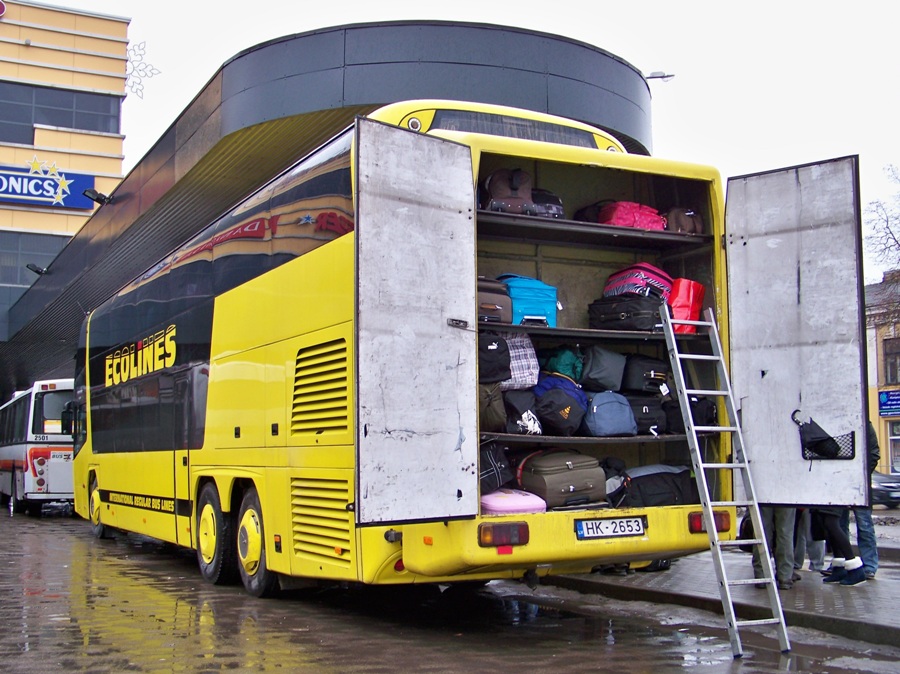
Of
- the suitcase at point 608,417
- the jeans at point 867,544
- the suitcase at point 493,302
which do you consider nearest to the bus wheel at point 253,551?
the suitcase at point 493,302

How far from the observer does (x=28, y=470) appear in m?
22.5

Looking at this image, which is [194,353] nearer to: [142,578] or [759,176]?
[142,578]

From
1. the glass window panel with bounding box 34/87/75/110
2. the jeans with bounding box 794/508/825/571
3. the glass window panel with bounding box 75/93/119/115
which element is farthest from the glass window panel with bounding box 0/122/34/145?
the jeans with bounding box 794/508/825/571

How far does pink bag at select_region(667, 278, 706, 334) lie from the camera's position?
Result: 8.17 metres

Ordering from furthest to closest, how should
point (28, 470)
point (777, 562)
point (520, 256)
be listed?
1. point (28, 470)
2. point (777, 562)
3. point (520, 256)

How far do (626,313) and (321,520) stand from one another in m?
2.82

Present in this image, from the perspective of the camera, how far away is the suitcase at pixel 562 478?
7.31 m

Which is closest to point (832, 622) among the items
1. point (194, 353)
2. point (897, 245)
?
point (194, 353)

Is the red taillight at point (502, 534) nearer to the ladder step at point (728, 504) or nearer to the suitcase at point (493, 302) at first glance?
the ladder step at point (728, 504)

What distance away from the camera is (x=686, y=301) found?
324 inches

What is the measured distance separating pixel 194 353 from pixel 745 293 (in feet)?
19.8

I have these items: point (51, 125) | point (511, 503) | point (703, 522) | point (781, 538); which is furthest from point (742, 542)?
point (51, 125)

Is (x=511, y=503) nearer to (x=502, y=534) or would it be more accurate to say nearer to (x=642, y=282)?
(x=502, y=534)

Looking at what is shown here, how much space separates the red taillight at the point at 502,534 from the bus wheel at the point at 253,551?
125 inches
